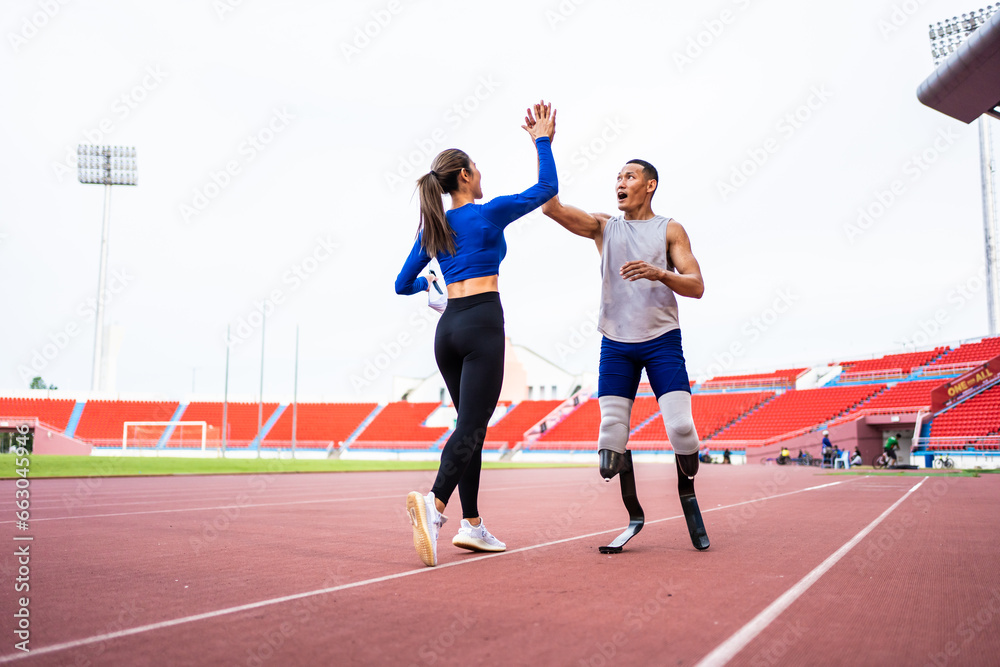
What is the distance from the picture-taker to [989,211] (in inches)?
1404

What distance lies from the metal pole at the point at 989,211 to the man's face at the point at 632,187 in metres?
38.5

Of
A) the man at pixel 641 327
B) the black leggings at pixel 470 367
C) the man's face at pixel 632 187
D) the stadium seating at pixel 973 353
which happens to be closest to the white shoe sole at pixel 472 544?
the black leggings at pixel 470 367

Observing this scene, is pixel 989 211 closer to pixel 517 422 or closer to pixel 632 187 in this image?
pixel 517 422

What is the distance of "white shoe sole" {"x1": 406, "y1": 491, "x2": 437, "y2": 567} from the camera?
11.0 feet

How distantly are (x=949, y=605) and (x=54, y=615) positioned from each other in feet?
9.97

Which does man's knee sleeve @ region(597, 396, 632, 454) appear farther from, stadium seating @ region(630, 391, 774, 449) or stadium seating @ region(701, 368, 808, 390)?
stadium seating @ region(701, 368, 808, 390)

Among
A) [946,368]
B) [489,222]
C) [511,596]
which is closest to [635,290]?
[489,222]

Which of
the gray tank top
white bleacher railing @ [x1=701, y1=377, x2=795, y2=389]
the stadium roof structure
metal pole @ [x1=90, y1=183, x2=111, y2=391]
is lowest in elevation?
the gray tank top

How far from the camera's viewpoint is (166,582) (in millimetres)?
3006

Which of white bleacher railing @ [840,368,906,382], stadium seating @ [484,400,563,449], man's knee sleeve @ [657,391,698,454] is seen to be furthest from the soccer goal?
man's knee sleeve @ [657,391,698,454]

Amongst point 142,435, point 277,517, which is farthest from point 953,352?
point 142,435

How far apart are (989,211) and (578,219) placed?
39.4 meters

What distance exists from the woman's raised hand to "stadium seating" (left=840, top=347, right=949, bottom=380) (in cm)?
3810

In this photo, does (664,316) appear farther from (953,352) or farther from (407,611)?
(953,352)
